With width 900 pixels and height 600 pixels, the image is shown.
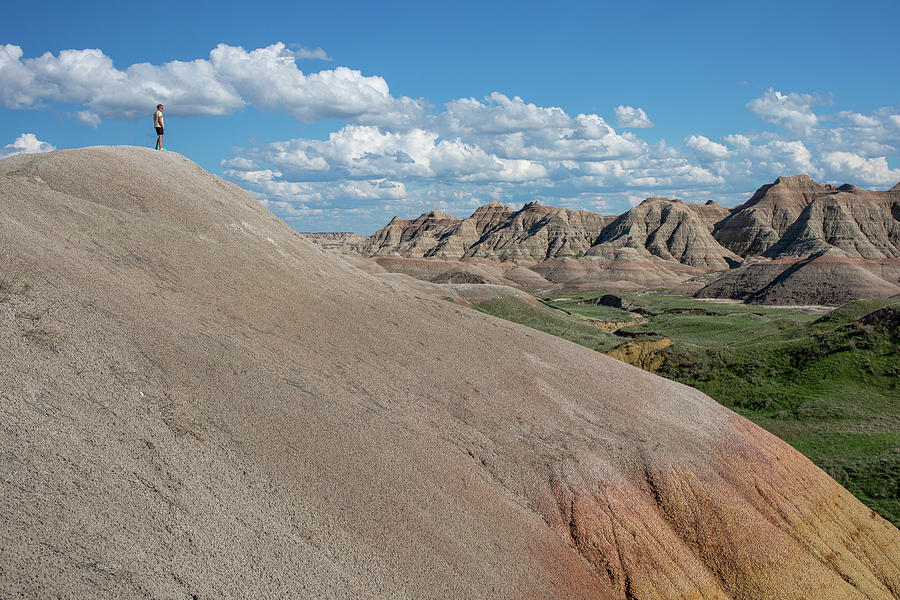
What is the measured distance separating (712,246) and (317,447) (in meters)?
158

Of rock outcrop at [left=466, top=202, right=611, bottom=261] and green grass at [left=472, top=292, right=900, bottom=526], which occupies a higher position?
rock outcrop at [left=466, top=202, right=611, bottom=261]

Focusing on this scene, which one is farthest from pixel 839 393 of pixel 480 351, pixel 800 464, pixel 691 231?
pixel 691 231

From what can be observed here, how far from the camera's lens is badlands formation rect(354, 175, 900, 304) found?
91.7 metres

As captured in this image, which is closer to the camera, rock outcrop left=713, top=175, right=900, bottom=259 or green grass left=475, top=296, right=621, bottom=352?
green grass left=475, top=296, right=621, bottom=352

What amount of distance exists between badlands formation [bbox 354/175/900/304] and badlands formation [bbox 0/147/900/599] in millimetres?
82258

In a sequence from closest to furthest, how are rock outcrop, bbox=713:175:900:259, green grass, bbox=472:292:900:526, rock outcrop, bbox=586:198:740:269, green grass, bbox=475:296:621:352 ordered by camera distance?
green grass, bbox=472:292:900:526
green grass, bbox=475:296:621:352
rock outcrop, bbox=713:175:900:259
rock outcrop, bbox=586:198:740:269

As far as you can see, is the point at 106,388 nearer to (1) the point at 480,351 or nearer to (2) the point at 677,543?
(1) the point at 480,351

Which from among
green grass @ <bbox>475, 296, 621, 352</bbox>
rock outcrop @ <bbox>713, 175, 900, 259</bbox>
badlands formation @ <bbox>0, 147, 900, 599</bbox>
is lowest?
green grass @ <bbox>475, 296, 621, 352</bbox>

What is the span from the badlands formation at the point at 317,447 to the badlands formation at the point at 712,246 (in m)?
82.3

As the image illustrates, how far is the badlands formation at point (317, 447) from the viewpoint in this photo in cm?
852

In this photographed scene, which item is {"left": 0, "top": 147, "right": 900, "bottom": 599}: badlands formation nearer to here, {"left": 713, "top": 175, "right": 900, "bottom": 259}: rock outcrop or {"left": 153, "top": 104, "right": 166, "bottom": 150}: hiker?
{"left": 153, "top": 104, "right": 166, "bottom": 150}: hiker

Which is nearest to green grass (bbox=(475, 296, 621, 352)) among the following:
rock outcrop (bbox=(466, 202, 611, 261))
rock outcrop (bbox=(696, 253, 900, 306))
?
rock outcrop (bbox=(696, 253, 900, 306))

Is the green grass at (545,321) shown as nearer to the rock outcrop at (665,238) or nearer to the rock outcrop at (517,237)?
the rock outcrop at (665,238)

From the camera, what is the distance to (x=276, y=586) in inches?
333
